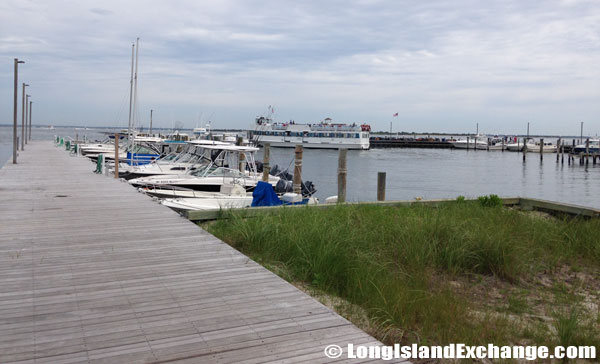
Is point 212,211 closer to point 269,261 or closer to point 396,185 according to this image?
point 269,261

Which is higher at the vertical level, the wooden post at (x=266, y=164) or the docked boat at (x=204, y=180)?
the wooden post at (x=266, y=164)

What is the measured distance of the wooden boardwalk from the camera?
3941 mm

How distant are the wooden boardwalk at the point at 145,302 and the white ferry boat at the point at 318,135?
287ft

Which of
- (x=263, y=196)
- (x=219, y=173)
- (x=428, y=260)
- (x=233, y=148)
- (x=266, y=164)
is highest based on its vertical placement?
(x=233, y=148)

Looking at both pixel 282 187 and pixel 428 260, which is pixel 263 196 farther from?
pixel 428 260

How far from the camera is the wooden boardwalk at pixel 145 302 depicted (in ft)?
12.9

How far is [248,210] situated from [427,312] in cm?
509

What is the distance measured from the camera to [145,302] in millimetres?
4984

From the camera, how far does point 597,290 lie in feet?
23.4

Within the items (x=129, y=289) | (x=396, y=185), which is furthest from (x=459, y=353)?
(x=396, y=185)

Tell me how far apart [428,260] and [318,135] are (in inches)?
3534

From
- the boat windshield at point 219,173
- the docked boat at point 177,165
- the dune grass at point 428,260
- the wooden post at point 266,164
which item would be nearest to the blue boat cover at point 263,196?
the dune grass at point 428,260

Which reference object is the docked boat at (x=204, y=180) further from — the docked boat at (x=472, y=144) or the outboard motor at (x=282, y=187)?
the docked boat at (x=472, y=144)

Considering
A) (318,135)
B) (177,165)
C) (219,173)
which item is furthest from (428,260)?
(318,135)
